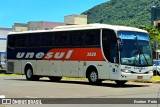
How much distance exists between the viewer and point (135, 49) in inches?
938

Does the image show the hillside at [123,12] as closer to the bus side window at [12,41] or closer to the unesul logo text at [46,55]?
the bus side window at [12,41]

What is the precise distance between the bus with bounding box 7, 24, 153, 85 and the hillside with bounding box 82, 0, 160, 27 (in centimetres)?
11448

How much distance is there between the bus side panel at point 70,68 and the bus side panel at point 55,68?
43 centimetres

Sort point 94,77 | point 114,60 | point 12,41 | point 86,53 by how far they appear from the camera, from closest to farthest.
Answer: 1. point 114,60
2. point 94,77
3. point 86,53
4. point 12,41

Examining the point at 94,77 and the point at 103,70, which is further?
the point at 94,77

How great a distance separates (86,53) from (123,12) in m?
137

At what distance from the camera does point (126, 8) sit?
165m

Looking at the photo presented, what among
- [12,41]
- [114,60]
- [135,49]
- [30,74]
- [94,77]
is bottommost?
[94,77]

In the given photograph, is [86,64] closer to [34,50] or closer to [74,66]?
[74,66]

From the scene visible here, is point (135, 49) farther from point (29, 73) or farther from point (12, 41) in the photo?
point (12, 41)

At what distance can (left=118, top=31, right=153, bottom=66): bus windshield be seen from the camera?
23.5 m

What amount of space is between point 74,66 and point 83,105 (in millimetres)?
12948

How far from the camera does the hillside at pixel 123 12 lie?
148125 millimetres

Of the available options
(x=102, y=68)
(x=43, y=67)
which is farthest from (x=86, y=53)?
(x=43, y=67)
